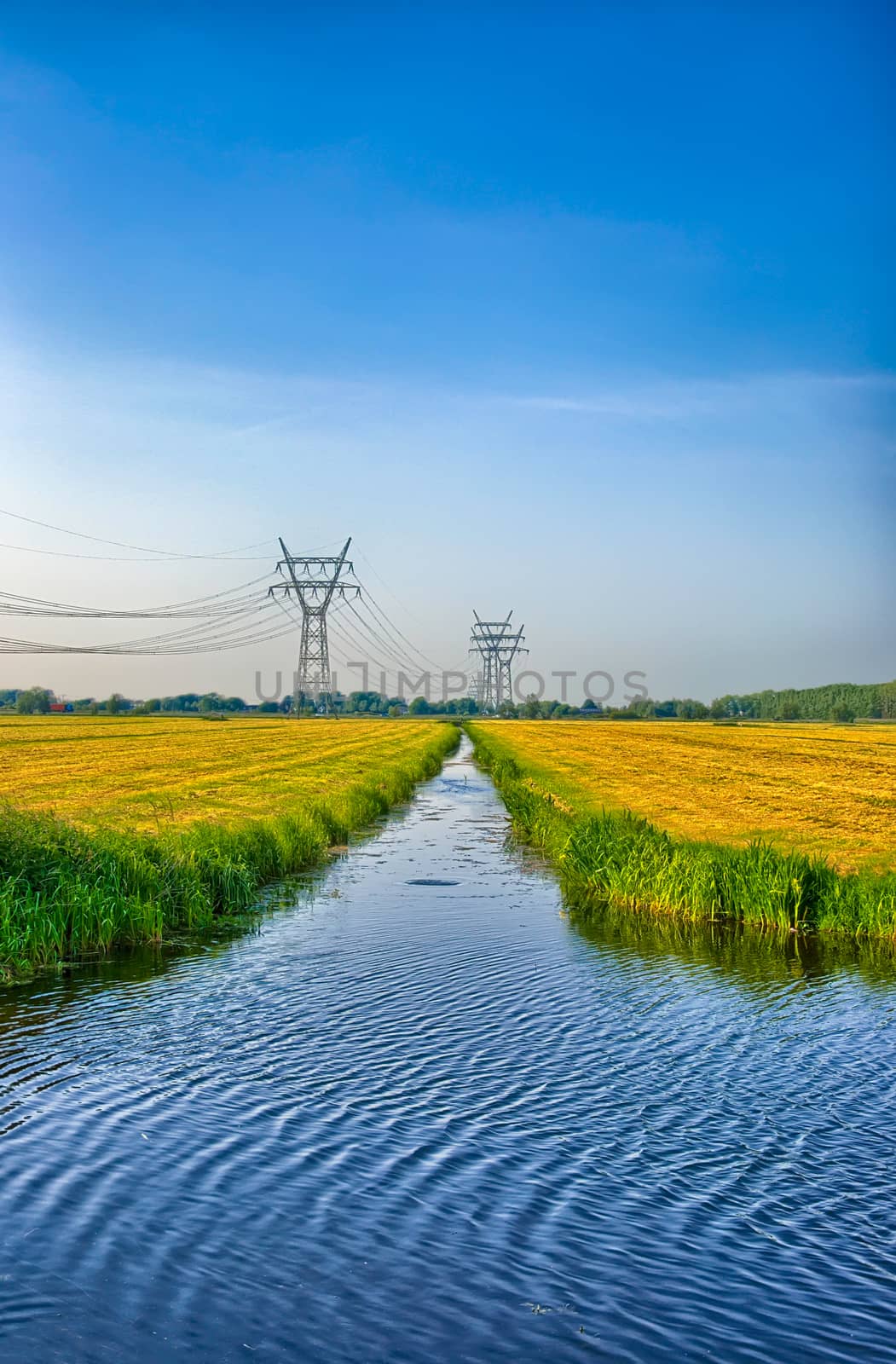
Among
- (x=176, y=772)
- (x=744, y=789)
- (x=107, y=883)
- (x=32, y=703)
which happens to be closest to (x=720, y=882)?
(x=107, y=883)

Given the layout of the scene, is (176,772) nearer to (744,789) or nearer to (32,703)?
(744,789)

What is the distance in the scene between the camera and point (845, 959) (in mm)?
16734

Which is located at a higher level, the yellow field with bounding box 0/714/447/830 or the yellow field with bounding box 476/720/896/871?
the yellow field with bounding box 0/714/447/830

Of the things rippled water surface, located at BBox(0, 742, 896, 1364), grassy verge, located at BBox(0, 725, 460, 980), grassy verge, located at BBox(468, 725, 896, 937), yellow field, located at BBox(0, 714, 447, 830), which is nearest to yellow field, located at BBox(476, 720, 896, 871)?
grassy verge, located at BBox(468, 725, 896, 937)

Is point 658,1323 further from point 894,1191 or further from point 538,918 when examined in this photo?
point 538,918

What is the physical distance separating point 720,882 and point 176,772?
1454 inches

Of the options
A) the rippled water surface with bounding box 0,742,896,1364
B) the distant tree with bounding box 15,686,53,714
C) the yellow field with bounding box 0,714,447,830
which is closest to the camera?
the rippled water surface with bounding box 0,742,896,1364

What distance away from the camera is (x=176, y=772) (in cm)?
5234

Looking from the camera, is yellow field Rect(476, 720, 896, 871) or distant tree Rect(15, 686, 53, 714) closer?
yellow field Rect(476, 720, 896, 871)

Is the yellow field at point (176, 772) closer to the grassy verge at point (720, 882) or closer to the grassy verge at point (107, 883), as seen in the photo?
the grassy verge at point (107, 883)

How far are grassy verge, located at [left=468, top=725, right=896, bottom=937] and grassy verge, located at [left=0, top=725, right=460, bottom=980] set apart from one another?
24.0 feet

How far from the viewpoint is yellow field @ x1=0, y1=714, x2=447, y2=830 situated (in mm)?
32531

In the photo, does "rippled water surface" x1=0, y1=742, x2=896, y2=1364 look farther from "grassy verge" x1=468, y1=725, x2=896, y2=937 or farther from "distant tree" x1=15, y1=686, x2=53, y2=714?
"distant tree" x1=15, y1=686, x2=53, y2=714

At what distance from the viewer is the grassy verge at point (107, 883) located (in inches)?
624
